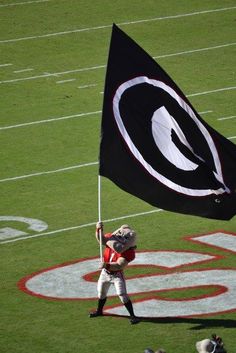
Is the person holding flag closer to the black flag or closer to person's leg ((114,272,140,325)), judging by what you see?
person's leg ((114,272,140,325))

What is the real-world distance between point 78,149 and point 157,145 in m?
9.92

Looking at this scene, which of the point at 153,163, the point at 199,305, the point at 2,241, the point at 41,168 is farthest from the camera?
the point at 41,168

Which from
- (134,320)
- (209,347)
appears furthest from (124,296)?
(209,347)

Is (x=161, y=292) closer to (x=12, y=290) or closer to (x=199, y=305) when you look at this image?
(x=199, y=305)

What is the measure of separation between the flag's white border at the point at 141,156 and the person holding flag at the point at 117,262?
112 centimetres

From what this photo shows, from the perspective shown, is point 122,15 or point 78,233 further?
point 122,15

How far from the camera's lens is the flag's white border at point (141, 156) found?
1606 cm

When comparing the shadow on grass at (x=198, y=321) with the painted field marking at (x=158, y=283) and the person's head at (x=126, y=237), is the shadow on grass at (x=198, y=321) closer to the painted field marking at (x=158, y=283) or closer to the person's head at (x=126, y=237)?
the painted field marking at (x=158, y=283)

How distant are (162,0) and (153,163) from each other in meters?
23.5

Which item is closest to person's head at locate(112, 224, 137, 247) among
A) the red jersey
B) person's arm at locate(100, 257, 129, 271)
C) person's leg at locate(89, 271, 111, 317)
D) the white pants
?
the red jersey

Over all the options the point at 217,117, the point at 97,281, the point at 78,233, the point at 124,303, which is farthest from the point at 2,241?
the point at 217,117

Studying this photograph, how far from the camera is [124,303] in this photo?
16750 millimetres

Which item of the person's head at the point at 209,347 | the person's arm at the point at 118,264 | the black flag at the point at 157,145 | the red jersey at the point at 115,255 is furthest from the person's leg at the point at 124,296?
the person's head at the point at 209,347

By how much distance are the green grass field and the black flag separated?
1791mm
